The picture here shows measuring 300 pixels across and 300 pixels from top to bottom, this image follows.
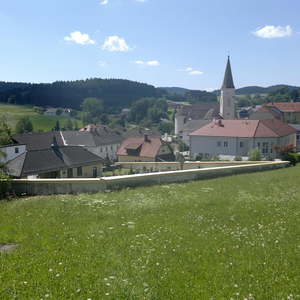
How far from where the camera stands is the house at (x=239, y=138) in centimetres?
4794

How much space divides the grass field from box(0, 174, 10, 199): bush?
1.63 metres

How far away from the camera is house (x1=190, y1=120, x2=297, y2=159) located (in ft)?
157

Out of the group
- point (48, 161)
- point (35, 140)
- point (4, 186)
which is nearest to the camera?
point (4, 186)

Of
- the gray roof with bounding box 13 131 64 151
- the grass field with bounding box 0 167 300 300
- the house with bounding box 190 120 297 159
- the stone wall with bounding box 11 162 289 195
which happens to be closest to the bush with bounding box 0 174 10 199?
the stone wall with bounding box 11 162 289 195

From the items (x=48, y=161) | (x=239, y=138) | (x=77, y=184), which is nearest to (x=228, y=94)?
(x=239, y=138)

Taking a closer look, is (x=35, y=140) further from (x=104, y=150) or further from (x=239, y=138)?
(x=239, y=138)

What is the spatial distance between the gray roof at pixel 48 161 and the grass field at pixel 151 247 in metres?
13.0

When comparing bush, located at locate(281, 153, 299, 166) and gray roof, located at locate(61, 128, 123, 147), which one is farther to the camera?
gray roof, located at locate(61, 128, 123, 147)

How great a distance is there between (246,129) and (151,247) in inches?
1711

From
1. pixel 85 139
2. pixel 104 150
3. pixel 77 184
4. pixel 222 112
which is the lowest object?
pixel 104 150

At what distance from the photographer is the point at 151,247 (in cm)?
860

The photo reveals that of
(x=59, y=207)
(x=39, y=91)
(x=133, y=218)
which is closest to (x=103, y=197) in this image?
(x=59, y=207)

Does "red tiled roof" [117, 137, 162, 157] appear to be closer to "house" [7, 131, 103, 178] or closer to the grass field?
"house" [7, 131, 103, 178]

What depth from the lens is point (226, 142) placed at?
4969 centimetres
